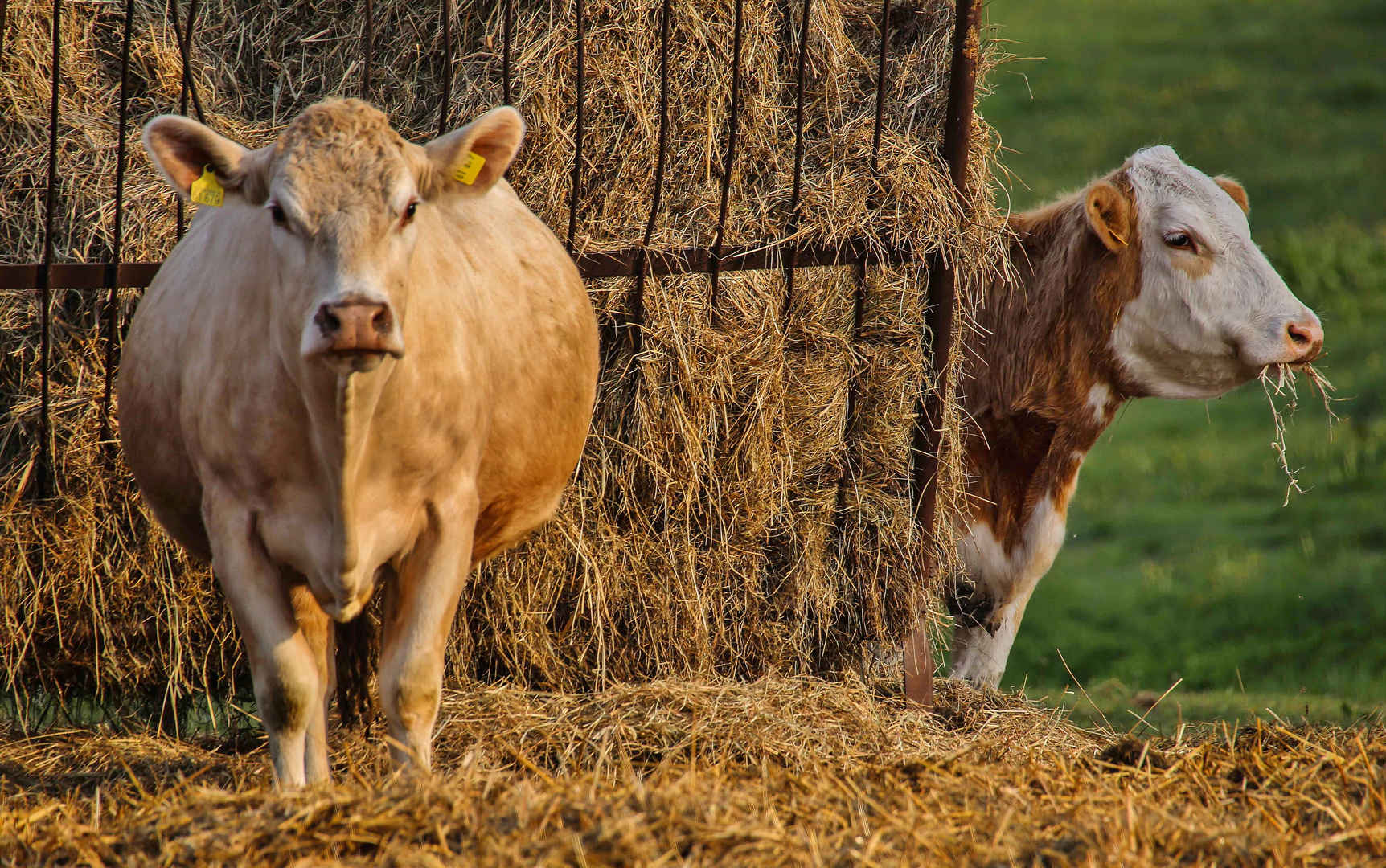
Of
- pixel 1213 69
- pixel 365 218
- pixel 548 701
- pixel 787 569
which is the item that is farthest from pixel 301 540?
pixel 1213 69

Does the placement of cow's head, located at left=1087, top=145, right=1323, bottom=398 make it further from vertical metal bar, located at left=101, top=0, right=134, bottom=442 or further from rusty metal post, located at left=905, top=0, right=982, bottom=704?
vertical metal bar, located at left=101, top=0, right=134, bottom=442

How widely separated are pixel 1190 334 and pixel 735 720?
7.93 ft

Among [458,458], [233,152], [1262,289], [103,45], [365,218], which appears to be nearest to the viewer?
[365,218]

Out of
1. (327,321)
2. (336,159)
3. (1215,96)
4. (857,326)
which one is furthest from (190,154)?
(1215,96)

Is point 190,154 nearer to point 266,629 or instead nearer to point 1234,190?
point 266,629

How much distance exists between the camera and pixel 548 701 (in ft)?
13.8

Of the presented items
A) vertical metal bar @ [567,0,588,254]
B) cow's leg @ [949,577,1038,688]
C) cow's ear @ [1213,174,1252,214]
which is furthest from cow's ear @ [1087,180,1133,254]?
vertical metal bar @ [567,0,588,254]

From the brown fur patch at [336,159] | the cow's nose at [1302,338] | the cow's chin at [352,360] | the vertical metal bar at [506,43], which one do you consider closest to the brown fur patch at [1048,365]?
the cow's nose at [1302,338]

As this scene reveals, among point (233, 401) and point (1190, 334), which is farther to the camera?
point (1190, 334)

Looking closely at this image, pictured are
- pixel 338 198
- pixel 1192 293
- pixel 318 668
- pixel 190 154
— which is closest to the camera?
pixel 338 198

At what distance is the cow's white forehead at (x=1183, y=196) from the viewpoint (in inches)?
201

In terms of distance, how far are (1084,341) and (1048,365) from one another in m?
0.17

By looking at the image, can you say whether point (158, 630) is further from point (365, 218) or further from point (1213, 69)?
point (1213, 69)

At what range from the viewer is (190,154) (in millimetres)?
3170
